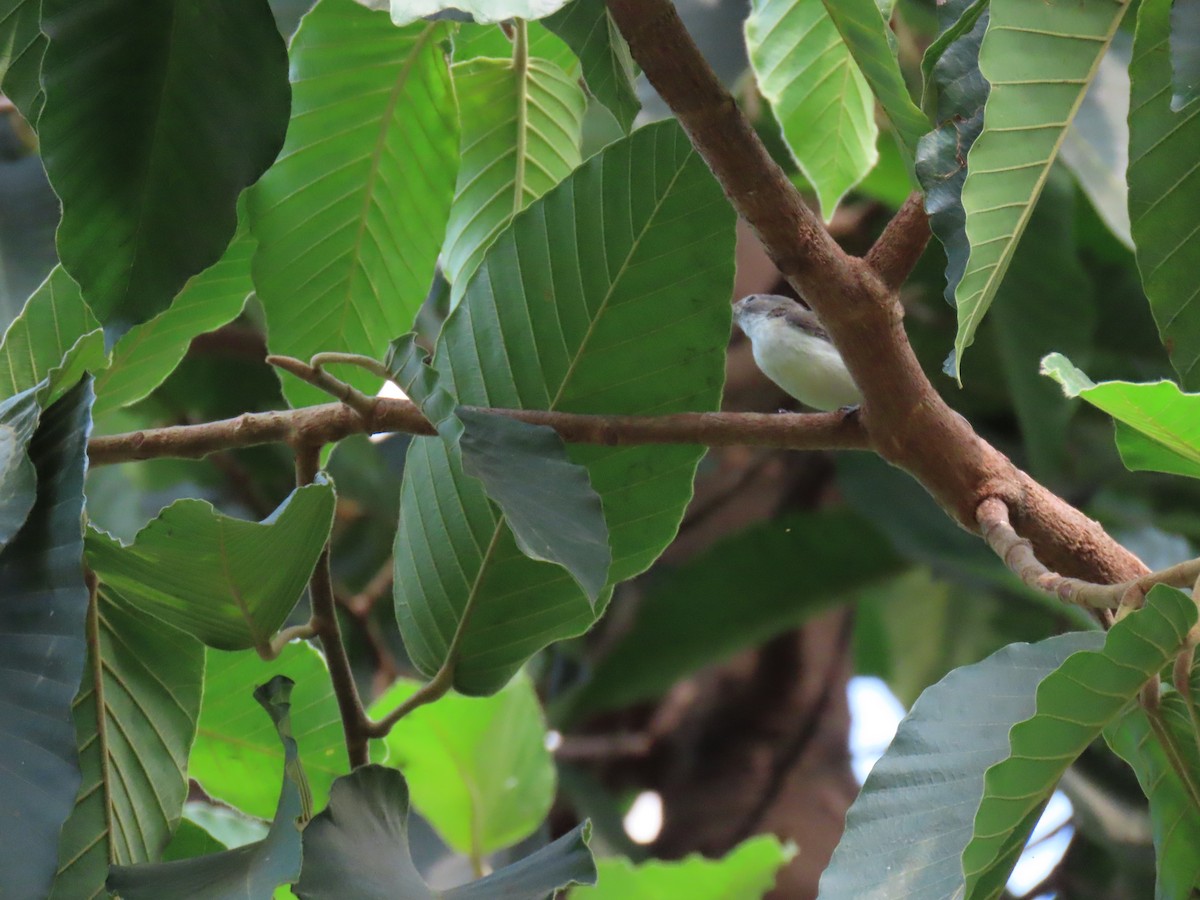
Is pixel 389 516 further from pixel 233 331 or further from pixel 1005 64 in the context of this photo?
pixel 1005 64

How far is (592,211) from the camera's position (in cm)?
90

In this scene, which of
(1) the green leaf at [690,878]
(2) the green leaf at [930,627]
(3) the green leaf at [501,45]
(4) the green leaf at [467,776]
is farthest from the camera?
(2) the green leaf at [930,627]

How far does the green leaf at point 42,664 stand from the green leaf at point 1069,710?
0.49 m

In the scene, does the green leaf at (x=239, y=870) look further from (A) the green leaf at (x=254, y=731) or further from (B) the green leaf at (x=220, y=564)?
(A) the green leaf at (x=254, y=731)

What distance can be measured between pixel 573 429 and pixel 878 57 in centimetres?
31

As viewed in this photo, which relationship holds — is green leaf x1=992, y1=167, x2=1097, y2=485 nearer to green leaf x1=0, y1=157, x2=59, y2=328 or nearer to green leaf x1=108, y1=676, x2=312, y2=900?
green leaf x1=0, y1=157, x2=59, y2=328

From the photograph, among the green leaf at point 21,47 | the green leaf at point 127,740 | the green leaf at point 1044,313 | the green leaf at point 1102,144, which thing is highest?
the green leaf at point 21,47

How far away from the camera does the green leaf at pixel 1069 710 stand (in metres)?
0.64

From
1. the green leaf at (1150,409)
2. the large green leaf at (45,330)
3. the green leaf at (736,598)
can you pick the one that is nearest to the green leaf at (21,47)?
the large green leaf at (45,330)

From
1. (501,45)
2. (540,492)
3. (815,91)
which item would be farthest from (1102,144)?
(540,492)

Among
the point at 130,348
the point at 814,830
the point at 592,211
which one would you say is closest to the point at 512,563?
the point at 592,211

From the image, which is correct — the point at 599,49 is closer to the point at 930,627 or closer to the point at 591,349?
the point at 591,349

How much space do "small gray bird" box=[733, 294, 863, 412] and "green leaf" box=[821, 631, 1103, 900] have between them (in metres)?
1.10

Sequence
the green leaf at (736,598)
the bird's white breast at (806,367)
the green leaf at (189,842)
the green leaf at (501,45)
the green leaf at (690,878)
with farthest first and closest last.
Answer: the green leaf at (736,598), the bird's white breast at (806,367), the green leaf at (501,45), the green leaf at (690,878), the green leaf at (189,842)
